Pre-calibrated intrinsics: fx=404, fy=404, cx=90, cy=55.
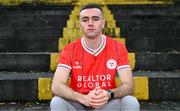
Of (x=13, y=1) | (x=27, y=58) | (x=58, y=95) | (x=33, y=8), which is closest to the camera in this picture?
(x=58, y=95)

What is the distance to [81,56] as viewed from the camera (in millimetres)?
2869

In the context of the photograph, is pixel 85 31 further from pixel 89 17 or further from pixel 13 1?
pixel 13 1

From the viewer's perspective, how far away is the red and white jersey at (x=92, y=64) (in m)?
2.83

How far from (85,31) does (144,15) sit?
328cm

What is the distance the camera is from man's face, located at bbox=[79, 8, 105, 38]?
109 inches

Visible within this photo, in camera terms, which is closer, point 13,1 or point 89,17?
point 89,17

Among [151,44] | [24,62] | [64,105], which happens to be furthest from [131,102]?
[151,44]

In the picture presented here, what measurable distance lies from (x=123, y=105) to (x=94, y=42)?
0.49 metres

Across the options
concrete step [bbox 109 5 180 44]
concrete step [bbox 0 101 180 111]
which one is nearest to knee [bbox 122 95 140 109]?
concrete step [bbox 0 101 180 111]

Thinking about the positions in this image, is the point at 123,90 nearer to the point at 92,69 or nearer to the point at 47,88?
the point at 92,69

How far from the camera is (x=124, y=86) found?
109 inches

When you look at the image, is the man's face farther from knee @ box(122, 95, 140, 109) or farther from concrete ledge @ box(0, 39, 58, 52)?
concrete ledge @ box(0, 39, 58, 52)

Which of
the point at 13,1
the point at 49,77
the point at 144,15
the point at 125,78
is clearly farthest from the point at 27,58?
the point at 13,1

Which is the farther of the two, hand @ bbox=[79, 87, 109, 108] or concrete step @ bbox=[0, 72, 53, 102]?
concrete step @ bbox=[0, 72, 53, 102]
